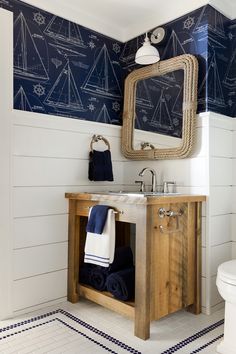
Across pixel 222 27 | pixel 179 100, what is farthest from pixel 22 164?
pixel 222 27

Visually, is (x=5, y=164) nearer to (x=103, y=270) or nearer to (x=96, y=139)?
(x=96, y=139)

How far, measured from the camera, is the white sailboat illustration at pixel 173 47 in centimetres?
243

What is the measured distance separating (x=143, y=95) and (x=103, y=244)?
138 cm

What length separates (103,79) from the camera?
272 centimetres

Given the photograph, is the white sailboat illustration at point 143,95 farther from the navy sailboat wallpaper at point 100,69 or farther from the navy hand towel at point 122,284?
the navy hand towel at point 122,284

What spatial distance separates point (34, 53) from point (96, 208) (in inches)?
48.3

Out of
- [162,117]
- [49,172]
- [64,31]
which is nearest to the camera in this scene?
[49,172]

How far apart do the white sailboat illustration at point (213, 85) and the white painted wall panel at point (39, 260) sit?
157 centimetres

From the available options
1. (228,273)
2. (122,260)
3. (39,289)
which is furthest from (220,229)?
(39,289)

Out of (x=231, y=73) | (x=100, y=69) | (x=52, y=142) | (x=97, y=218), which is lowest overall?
(x=97, y=218)

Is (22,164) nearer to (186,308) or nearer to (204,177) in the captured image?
(204,177)

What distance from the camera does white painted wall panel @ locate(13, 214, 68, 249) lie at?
2.15 metres

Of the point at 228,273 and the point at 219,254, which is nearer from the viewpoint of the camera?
the point at 228,273

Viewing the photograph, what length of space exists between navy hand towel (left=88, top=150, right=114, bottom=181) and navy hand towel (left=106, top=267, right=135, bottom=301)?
0.79 m
